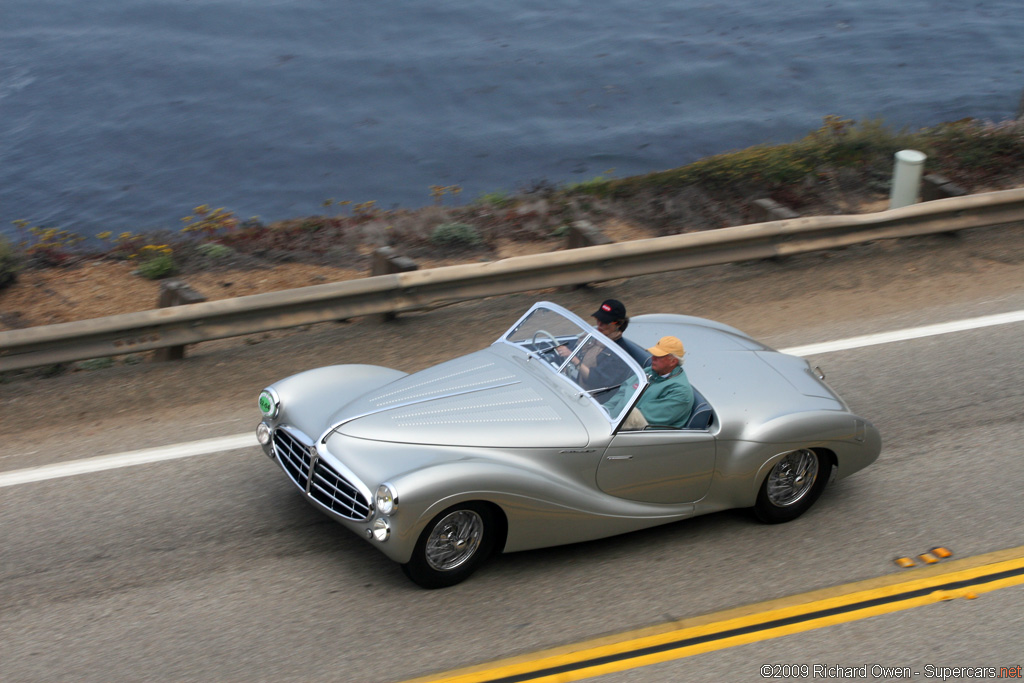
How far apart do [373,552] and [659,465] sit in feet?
6.27

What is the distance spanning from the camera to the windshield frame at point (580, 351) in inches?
247

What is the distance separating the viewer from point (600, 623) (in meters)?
5.68

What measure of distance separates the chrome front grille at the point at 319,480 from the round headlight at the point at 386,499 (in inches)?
3.9

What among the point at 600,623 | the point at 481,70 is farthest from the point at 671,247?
the point at 481,70

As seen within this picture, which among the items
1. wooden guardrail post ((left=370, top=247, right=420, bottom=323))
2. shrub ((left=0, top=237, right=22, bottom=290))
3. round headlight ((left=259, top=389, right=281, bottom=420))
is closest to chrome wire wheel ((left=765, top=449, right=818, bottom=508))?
round headlight ((left=259, top=389, right=281, bottom=420))

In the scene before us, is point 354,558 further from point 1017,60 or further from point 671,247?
point 1017,60

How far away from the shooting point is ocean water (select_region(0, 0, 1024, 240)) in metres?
19.2

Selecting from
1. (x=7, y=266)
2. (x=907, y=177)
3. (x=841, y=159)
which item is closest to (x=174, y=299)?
(x=7, y=266)

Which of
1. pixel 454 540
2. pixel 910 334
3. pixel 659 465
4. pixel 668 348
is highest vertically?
pixel 668 348

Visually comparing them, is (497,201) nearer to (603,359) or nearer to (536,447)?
(603,359)

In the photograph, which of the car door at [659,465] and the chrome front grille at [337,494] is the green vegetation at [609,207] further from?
the car door at [659,465]

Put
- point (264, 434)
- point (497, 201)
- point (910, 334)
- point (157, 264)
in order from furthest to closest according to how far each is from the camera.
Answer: point (497, 201) → point (157, 264) → point (910, 334) → point (264, 434)

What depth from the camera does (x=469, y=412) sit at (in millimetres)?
6188

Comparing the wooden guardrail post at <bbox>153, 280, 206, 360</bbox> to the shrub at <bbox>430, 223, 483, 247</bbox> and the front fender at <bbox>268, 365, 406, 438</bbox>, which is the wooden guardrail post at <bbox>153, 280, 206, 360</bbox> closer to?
the front fender at <bbox>268, 365, 406, 438</bbox>
